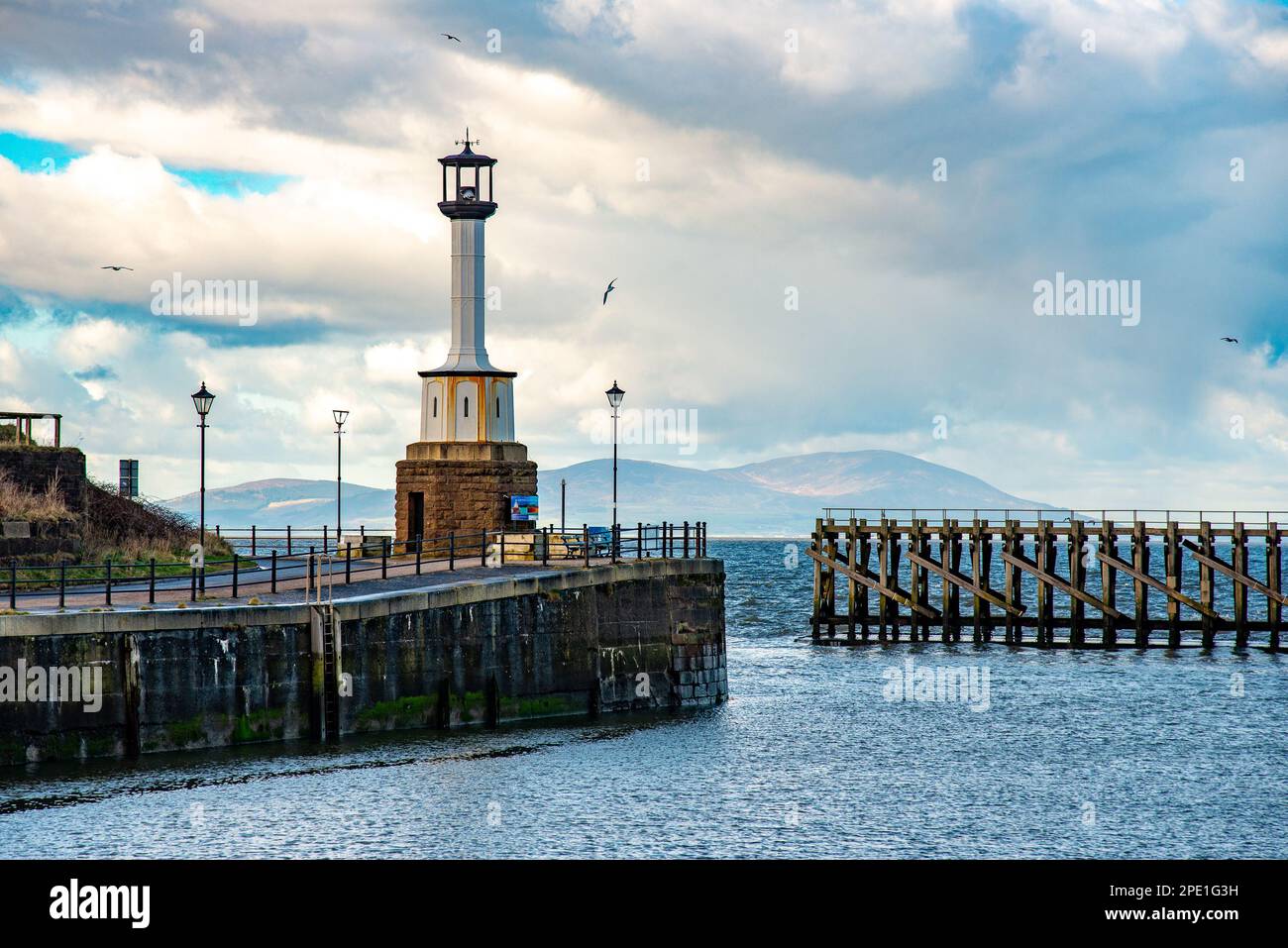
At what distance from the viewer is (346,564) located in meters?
36.0

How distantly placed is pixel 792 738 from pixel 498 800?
9.50 metres

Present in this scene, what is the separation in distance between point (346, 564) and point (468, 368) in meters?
9.36

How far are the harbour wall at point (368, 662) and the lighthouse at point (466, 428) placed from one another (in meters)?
8.92

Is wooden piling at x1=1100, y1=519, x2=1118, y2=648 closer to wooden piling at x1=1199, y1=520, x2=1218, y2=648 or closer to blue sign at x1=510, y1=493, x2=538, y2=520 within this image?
wooden piling at x1=1199, y1=520, x2=1218, y2=648

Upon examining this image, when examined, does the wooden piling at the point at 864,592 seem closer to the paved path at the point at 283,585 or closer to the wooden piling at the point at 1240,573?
the wooden piling at the point at 1240,573

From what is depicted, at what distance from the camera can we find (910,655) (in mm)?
50594

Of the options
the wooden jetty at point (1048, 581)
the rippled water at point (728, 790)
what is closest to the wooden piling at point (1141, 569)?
the wooden jetty at point (1048, 581)

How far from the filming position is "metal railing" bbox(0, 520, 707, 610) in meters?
30.2

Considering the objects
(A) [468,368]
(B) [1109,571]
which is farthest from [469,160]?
(B) [1109,571]

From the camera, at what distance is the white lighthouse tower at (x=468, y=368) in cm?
4347

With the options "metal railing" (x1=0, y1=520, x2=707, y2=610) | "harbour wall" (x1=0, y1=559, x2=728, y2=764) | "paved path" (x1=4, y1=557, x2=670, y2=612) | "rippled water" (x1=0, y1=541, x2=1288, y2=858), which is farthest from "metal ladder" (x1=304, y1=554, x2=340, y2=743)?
"paved path" (x1=4, y1=557, x2=670, y2=612)

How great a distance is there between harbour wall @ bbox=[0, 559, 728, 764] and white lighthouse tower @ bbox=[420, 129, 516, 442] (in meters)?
10.1
